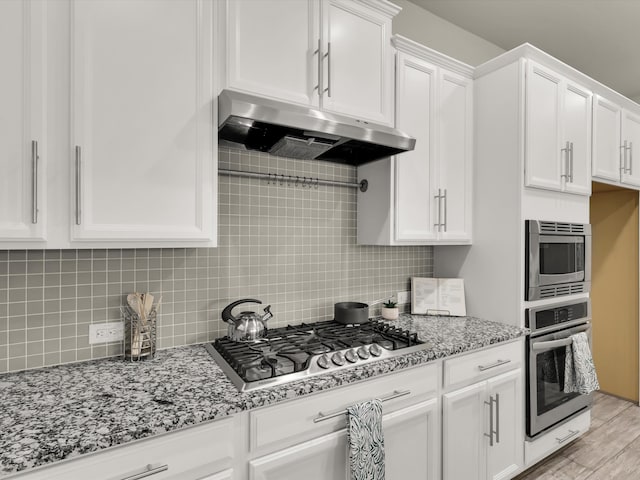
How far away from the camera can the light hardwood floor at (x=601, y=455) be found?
2283 millimetres

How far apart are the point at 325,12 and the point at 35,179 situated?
136 centimetres

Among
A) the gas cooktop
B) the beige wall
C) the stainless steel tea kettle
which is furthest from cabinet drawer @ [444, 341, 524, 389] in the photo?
the beige wall

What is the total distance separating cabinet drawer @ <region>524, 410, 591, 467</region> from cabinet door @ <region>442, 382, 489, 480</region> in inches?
18.7

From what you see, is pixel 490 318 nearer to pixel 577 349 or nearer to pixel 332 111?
pixel 577 349

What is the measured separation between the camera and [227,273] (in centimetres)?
181

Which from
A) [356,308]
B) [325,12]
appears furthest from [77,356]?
[325,12]

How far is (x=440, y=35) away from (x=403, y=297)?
193 centimetres

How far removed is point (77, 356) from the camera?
4.81 feet

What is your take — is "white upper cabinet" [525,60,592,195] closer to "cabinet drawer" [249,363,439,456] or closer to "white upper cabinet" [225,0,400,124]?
"white upper cabinet" [225,0,400,124]

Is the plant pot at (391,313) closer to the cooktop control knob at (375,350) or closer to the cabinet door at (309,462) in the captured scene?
the cooktop control knob at (375,350)

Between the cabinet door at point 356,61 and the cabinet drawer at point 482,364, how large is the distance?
1.28 metres

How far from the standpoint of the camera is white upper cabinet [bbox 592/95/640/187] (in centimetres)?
261

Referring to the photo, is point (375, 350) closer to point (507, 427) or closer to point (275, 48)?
point (507, 427)

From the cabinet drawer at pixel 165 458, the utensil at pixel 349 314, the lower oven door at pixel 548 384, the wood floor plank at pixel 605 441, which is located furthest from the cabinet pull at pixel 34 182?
the wood floor plank at pixel 605 441
